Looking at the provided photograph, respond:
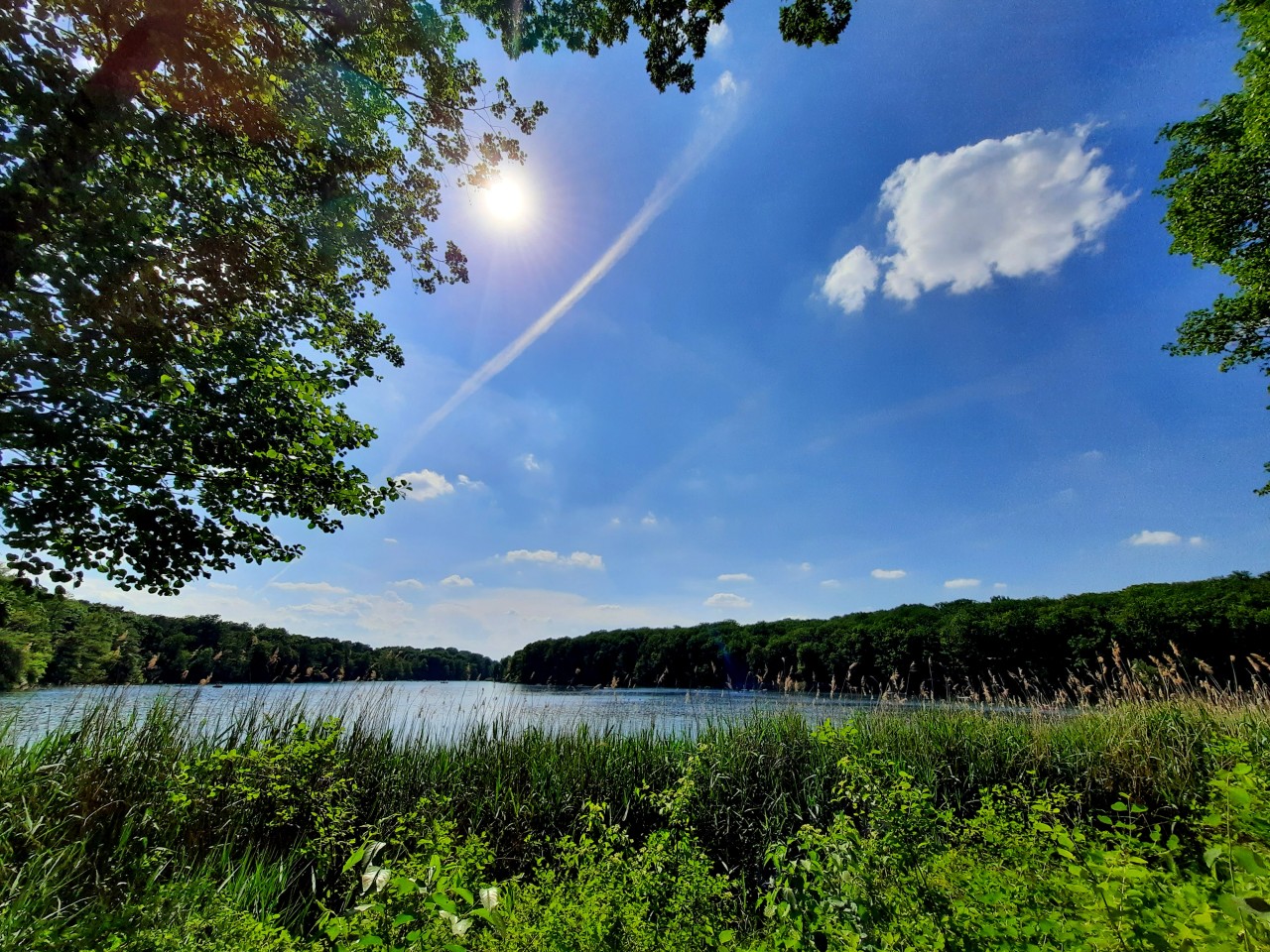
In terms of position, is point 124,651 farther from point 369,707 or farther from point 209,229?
point 209,229

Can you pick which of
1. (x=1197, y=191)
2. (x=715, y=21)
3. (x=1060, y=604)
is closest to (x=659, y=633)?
(x=1060, y=604)

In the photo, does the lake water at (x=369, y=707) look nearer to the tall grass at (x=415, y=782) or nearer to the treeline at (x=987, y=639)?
the tall grass at (x=415, y=782)

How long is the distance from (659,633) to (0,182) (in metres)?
47.6

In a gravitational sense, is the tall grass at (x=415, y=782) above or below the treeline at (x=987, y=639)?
below

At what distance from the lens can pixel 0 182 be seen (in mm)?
3572

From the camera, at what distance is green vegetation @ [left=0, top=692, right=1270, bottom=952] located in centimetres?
199

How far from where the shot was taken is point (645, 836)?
4949 mm

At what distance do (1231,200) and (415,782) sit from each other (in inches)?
742

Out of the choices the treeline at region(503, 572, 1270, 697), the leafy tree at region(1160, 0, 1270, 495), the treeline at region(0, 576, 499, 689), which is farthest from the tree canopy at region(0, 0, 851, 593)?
the treeline at region(503, 572, 1270, 697)

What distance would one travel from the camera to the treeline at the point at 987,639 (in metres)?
24.9

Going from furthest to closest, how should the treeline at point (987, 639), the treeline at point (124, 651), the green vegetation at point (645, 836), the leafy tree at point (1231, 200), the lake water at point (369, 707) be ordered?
the treeline at point (987, 639), the leafy tree at point (1231, 200), the treeline at point (124, 651), the lake water at point (369, 707), the green vegetation at point (645, 836)

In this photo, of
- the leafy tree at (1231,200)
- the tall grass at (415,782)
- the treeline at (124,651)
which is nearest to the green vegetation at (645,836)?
the tall grass at (415,782)

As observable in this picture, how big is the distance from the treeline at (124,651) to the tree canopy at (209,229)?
140 cm

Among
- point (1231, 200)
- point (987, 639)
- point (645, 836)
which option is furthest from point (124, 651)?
point (987, 639)
